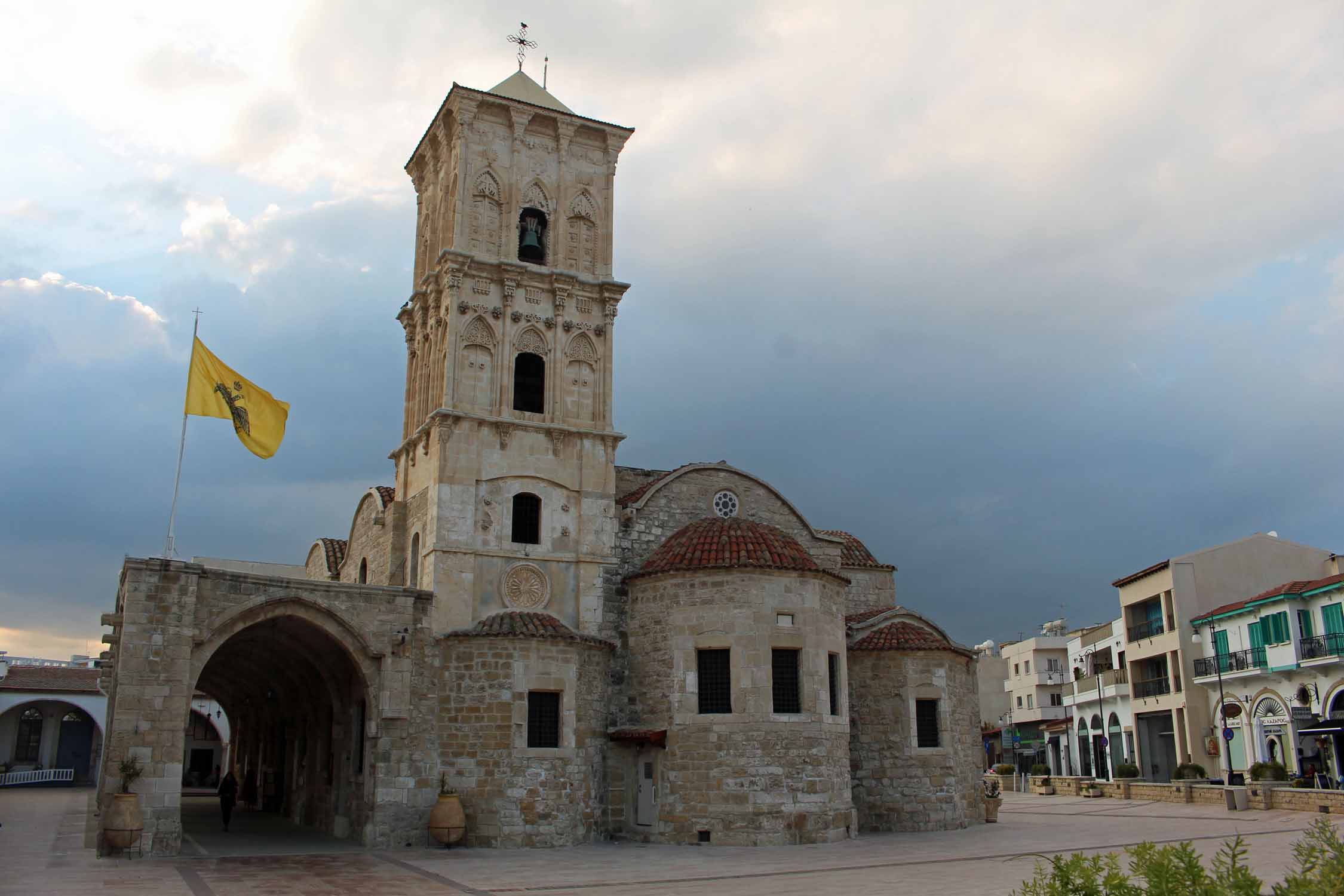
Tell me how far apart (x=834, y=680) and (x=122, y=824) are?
1409 centimetres

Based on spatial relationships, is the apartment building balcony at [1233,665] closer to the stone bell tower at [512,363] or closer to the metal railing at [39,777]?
the stone bell tower at [512,363]

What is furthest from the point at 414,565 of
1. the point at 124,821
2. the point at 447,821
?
the point at 124,821

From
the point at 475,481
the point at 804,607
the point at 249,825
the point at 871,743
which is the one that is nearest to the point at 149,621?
the point at 475,481

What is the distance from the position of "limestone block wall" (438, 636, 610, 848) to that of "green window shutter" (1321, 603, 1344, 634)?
82.2 ft

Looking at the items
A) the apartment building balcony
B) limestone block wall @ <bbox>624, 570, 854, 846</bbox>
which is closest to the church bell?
limestone block wall @ <bbox>624, 570, 854, 846</bbox>

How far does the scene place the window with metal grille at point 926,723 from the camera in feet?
80.8

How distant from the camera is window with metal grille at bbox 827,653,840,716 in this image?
2230 centimetres

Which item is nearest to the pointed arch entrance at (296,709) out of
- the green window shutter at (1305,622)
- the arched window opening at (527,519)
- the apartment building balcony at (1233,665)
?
the arched window opening at (527,519)

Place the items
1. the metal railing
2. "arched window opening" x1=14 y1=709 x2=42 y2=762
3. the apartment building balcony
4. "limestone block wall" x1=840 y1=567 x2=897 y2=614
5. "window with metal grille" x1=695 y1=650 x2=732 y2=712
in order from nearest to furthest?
"window with metal grille" x1=695 y1=650 x2=732 y2=712 < "limestone block wall" x1=840 y1=567 x2=897 y2=614 < the apartment building balcony < the metal railing < "arched window opening" x1=14 y1=709 x2=42 y2=762

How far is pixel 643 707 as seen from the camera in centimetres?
2239

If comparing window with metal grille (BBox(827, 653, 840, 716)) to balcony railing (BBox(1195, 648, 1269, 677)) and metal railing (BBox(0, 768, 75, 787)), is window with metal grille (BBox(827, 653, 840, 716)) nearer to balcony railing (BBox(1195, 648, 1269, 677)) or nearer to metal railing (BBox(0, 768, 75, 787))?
balcony railing (BBox(1195, 648, 1269, 677))

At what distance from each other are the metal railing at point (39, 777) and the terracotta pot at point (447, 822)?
120ft

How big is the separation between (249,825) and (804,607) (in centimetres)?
1561

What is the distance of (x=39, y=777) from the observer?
47.8 m
